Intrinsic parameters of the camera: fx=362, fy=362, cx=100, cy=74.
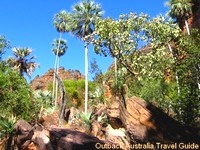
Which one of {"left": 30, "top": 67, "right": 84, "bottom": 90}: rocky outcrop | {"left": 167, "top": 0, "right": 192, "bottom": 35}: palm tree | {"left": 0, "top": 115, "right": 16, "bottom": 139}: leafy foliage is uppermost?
{"left": 167, "top": 0, "right": 192, "bottom": 35}: palm tree

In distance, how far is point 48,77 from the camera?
258 ft

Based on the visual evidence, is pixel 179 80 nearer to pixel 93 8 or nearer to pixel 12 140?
pixel 12 140

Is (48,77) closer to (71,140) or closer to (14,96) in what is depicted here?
(14,96)

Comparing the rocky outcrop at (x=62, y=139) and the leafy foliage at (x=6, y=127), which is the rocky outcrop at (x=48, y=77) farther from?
the rocky outcrop at (x=62, y=139)

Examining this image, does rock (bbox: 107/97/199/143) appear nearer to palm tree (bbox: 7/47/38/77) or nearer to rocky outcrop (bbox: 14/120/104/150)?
rocky outcrop (bbox: 14/120/104/150)

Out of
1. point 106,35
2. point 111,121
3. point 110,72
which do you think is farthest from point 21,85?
point 111,121

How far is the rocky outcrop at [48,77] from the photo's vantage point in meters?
76.1

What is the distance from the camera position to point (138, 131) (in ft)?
49.9

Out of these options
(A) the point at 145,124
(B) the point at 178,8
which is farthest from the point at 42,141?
(B) the point at 178,8

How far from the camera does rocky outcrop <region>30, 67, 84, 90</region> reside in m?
76.1

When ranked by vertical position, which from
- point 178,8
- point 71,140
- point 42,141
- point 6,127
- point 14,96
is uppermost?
point 178,8

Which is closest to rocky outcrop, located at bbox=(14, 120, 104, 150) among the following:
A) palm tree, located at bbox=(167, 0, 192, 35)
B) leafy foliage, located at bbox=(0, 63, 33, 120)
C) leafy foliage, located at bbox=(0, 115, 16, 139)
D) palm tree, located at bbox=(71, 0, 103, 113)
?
leafy foliage, located at bbox=(0, 115, 16, 139)

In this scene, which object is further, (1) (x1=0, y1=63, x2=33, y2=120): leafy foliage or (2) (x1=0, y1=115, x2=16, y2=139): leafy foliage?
(1) (x1=0, y1=63, x2=33, y2=120): leafy foliage

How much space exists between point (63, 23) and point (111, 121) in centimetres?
4356
